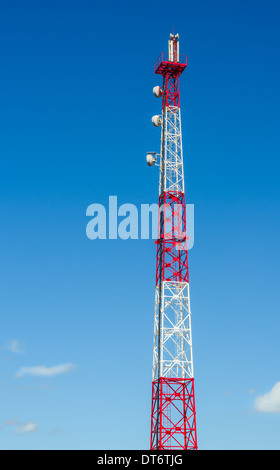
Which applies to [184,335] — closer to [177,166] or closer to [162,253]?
[162,253]

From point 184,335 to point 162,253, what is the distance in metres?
9.58

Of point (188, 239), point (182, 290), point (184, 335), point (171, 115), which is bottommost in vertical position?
point (184, 335)

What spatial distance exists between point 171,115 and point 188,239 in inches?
634

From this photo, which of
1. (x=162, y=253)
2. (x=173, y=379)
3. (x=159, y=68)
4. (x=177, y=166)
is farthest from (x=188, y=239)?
(x=159, y=68)

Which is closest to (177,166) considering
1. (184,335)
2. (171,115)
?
(171,115)
